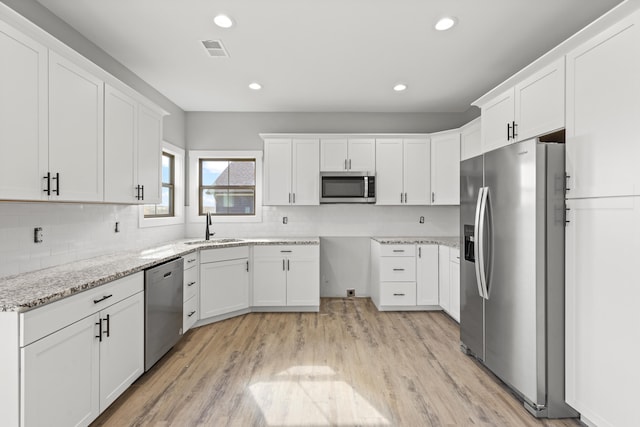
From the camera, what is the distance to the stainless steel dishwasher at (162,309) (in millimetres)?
2498

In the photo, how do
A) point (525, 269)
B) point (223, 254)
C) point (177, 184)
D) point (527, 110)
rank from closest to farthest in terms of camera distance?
point (525, 269) → point (527, 110) → point (223, 254) → point (177, 184)

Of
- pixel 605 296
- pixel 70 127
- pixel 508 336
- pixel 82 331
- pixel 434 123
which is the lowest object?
pixel 508 336

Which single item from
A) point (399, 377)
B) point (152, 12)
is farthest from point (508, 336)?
point (152, 12)

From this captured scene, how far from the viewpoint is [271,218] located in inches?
190

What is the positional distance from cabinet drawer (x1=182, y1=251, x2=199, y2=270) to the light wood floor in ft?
2.38

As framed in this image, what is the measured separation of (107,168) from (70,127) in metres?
0.45

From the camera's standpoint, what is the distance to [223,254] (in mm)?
3793

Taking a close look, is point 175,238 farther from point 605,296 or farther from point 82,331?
point 605,296

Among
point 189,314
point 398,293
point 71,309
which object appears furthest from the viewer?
point 398,293

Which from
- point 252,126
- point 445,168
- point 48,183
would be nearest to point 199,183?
point 252,126

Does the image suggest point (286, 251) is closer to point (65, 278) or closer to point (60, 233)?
point (60, 233)

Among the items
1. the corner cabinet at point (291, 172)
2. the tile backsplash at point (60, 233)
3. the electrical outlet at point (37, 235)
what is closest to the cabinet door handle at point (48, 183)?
the tile backsplash at point (60, 233)

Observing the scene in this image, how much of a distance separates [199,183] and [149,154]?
5.56 ft

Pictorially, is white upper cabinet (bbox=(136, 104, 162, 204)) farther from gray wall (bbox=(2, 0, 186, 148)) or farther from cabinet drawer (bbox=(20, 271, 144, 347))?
cabinet drawer (bbox=(20, 271, 144, 347))
